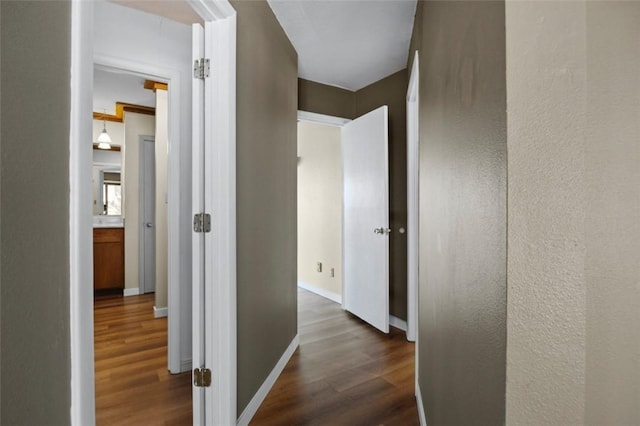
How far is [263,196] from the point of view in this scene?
77.4 inches

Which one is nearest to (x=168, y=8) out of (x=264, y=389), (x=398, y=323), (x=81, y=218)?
(x=81, y=218)

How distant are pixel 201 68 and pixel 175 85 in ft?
3.09

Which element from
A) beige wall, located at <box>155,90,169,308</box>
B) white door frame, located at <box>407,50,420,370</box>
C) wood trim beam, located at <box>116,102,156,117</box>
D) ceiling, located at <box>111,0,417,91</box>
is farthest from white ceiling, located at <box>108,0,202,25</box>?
wood trim beam, located at <box>116,102,156,117</box>

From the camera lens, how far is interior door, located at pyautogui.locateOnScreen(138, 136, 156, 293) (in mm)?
4168

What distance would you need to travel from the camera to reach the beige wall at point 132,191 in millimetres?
4137

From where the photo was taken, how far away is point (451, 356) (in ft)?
3.49

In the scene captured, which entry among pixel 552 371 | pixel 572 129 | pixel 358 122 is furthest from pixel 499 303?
pixel 358 122

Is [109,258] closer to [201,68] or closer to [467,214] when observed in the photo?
[201,68]

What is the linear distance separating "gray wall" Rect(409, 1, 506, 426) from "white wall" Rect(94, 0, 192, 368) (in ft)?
5.51

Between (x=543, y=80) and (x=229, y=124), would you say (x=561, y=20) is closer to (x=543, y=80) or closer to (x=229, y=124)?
(x=543, y=80)

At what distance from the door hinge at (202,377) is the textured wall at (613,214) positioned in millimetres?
1413

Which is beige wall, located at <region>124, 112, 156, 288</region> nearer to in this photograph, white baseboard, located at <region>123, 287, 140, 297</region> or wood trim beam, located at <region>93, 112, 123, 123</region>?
white baseboard, located at <region>123, 287, 140, 297</region>

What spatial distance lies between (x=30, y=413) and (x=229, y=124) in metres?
1.21

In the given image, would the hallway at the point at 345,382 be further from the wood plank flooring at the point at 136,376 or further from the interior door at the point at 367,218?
the wood plank flooring at the point at 136,376
